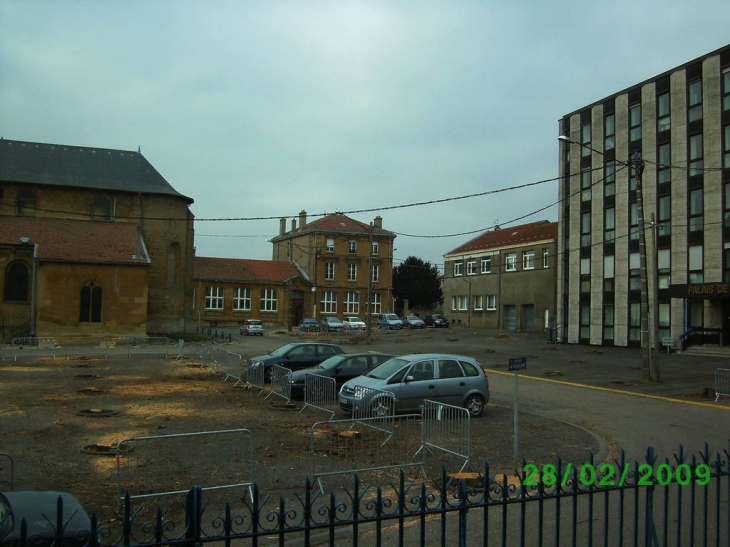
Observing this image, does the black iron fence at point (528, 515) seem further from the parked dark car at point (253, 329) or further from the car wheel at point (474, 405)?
the parked dark car at point (253, 329)

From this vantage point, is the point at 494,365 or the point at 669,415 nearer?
the point at 669,415

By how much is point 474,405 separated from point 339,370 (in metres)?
4.47

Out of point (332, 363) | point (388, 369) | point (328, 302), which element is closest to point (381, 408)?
point (388, 369)

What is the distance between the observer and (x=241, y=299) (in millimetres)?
75688

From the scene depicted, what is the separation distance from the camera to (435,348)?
4094cm

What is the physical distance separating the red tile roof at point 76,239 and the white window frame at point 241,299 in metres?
26.5

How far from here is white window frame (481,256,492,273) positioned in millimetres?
69562

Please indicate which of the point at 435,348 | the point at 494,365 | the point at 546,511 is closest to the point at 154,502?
the point at 546,511

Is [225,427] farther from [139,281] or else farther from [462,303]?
[462,303]

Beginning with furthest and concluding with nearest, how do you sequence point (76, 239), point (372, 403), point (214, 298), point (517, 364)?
point (214, 298) < point (76, 239) < point (372, 403) < point (517, 364)

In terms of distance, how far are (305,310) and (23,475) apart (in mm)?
70561

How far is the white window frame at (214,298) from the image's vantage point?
73.9 m

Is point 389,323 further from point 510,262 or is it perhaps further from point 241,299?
point 241,299

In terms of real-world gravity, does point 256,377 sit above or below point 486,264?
below
